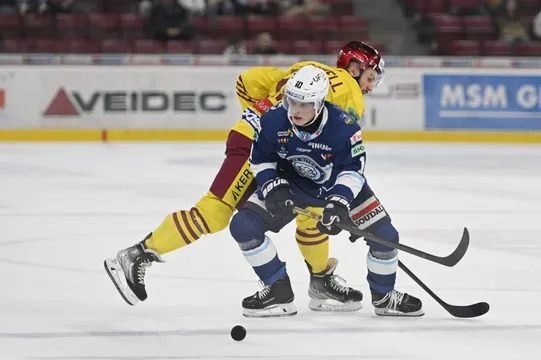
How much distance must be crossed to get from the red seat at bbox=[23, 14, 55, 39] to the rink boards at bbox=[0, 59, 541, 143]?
1.13m

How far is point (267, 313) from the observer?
174 inches

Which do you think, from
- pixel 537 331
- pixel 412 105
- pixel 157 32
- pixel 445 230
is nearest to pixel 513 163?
pixel 412 105

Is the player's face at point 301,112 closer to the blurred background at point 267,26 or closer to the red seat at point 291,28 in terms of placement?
the blurred background at point 267,26

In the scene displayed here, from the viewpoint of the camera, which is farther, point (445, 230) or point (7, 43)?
point (7, 43)

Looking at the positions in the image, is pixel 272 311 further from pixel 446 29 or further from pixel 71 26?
pixel 446 29

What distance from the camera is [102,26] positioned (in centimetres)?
1275

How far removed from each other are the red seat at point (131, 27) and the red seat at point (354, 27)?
93.8 inches

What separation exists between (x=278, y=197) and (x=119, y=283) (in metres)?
0.75

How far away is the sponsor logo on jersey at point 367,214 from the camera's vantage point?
443 centimetres

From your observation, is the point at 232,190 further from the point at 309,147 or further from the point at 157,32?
the point at 157,32

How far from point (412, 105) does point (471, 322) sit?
7.96 meters

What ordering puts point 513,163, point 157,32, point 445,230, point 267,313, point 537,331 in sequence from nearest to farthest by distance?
point 537,331 < point 267,313 < point 445,230 < point 513,163 < point 157,32

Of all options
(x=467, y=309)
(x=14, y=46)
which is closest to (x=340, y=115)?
(x=467, y=309)

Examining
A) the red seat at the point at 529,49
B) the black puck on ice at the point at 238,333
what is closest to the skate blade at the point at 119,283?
the black puck on ice at the point at 238,333
